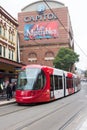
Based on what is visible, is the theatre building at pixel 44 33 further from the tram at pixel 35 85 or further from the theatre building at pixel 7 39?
the tram at pixel 35 85

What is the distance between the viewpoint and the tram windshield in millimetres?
23913

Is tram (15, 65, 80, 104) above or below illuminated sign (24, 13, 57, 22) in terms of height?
below

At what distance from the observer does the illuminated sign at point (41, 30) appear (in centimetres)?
8519

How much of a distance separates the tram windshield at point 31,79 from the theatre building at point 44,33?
59.3 m

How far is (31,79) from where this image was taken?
2412 cm

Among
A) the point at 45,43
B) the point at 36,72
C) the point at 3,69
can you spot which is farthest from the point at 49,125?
the point at 45,43

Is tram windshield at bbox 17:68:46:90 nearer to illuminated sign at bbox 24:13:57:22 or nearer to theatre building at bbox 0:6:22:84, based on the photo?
theatre building at bbox 0:6:22:84

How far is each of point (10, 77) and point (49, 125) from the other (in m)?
18.5

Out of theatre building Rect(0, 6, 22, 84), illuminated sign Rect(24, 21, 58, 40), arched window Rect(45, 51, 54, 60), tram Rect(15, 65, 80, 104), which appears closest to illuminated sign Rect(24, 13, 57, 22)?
illuminated sign Rect(24, 21, 58, 40)

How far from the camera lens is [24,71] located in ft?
82.6

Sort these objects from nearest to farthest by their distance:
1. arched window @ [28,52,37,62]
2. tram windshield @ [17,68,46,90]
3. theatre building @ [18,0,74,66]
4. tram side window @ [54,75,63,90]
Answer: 1. tram windshield @ [17,68,46,90]
2. tram side window @ [54,75,63,90]
3. theatre building @ [18,0,74,66]
4. arched window @ [28,52,37,62]

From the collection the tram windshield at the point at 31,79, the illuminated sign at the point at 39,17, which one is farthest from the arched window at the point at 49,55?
Result: the tram windshield at the point at 31,79

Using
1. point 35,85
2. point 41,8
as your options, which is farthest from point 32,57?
point 35,85

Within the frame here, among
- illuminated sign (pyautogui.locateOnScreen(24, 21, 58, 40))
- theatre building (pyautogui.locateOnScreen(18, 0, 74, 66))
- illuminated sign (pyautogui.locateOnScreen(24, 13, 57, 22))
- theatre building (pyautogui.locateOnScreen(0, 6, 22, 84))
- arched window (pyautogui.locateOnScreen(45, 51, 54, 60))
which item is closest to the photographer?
theatre building (pyautogui.locateOnScreen(0, 6, 22, 84))
